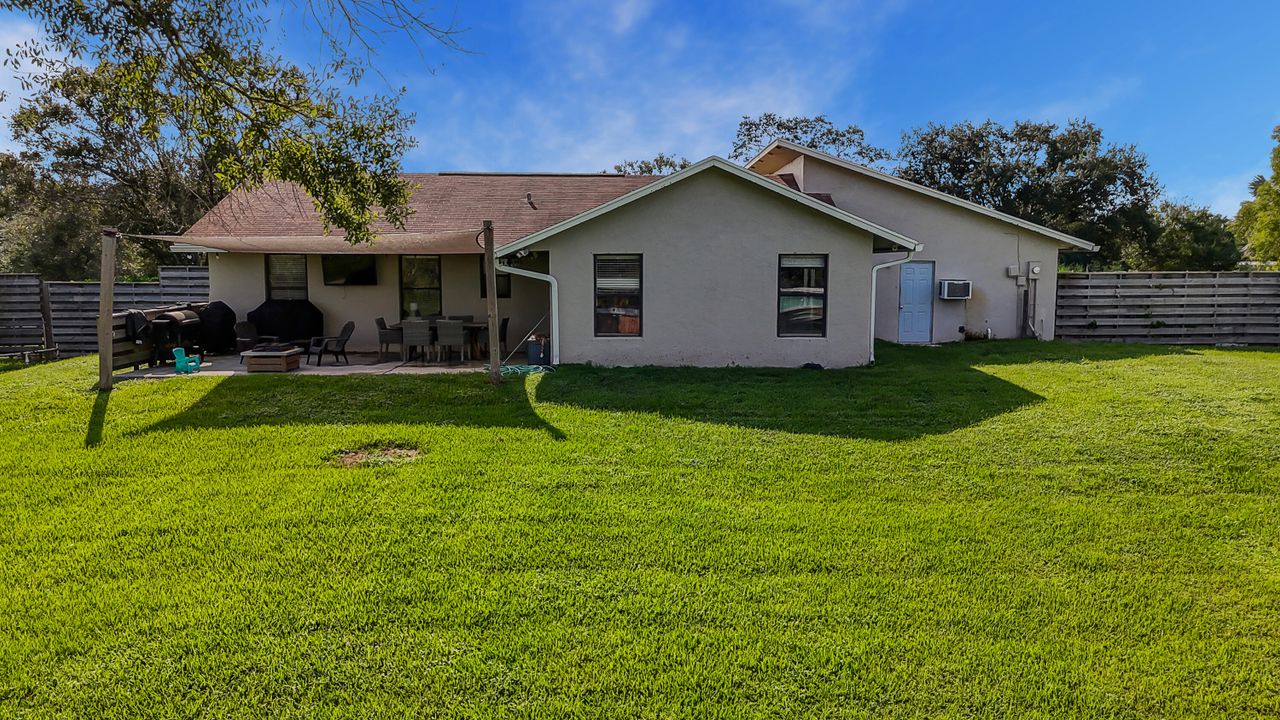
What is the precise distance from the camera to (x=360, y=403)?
8.34 m

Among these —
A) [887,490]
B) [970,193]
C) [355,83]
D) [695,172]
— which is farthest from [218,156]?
[970,193]

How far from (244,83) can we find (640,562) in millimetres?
6815

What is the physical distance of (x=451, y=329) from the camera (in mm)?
11570

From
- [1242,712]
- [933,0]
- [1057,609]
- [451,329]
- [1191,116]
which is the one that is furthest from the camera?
[1191,116]

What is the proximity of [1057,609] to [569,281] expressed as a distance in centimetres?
871

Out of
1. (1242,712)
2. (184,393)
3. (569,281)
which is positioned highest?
(569,281)

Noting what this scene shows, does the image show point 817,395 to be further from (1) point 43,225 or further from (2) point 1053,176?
(1) point 43,225

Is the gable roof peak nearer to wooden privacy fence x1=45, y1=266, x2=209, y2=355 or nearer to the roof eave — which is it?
the roof eave

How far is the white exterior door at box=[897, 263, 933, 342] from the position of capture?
15211mm

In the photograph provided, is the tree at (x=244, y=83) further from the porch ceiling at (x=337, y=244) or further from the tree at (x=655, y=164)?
the tree at (x=655, y=164)

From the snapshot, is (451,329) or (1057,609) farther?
(451,329)

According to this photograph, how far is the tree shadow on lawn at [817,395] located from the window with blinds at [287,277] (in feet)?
22.3

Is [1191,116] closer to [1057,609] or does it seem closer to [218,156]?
[1057,609]

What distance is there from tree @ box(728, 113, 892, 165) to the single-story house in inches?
867
